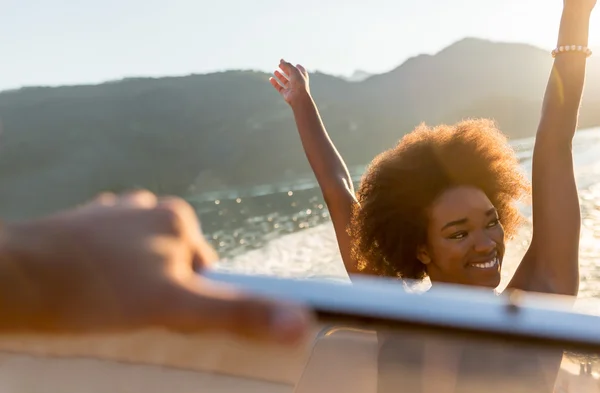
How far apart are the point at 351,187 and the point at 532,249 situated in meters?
0.58

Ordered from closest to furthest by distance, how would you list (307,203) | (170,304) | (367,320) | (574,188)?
(170,304) < (367,320) < (574,188) < (307,203)

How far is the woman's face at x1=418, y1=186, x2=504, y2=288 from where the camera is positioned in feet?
3.56

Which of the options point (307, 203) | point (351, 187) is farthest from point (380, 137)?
point (351, 187)

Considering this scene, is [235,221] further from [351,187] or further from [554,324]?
[554,324]

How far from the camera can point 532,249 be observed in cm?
110

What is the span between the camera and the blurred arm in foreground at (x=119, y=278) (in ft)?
0.55

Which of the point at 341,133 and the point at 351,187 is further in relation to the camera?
the point at 341,133

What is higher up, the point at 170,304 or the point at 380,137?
the point at 170,304

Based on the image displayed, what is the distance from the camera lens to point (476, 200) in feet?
3.67

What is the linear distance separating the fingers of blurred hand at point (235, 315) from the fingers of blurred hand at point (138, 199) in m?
0.03

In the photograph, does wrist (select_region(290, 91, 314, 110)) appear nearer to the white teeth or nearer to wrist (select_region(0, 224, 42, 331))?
the white teeth

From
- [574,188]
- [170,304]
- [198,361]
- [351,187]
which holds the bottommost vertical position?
[198,361]

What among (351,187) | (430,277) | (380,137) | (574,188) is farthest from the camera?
(380,137)

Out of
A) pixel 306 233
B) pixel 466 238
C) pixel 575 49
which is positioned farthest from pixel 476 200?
pixel 306 233
